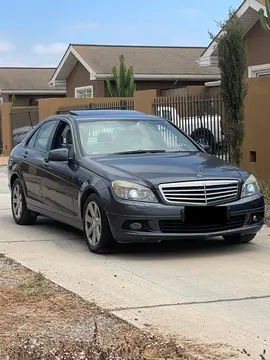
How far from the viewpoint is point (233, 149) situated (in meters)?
13.1

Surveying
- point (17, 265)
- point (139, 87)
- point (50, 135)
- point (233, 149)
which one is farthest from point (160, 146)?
point (139, 87)

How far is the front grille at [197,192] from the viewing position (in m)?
7.52

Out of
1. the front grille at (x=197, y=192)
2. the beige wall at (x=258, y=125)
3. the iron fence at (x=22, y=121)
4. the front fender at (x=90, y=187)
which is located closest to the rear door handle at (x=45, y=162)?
the front fender at (x=90, y=187)

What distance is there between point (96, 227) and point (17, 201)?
2.93 meters

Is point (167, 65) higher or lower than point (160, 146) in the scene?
higher

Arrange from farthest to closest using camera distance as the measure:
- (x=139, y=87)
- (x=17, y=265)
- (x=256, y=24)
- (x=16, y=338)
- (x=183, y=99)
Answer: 1. (x=139, y=87)
2. (x=256, y=24)
3. (x=183, y=99)
4. (x=17, y=265)
5. (x=16, y=338)

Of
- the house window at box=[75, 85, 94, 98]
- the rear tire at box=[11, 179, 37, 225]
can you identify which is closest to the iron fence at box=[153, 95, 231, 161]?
the rear tire at box=[11, 179, 37, 225]

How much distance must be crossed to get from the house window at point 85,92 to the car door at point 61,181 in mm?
24381

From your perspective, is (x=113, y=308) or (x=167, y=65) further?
(x=167, y=65)

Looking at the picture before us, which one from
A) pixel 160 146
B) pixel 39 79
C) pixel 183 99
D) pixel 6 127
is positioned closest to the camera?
pixel 160 146

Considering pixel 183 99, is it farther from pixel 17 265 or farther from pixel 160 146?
pixel 17 265

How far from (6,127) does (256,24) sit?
1429 centimetres

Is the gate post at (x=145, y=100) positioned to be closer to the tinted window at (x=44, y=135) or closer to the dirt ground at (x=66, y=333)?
the tinted window at (x=44, y=135)

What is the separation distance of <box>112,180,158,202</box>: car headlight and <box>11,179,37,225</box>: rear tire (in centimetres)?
294
